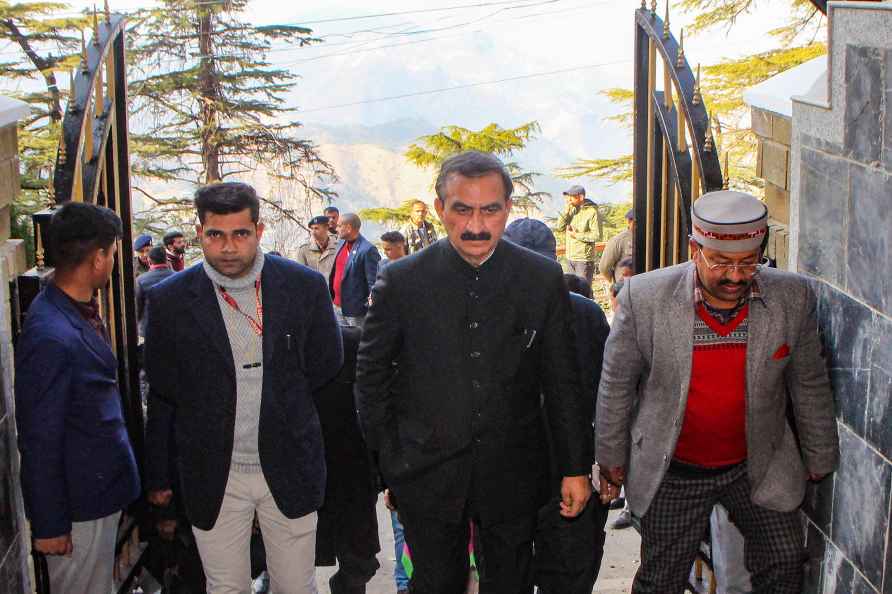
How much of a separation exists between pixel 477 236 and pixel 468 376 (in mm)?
468

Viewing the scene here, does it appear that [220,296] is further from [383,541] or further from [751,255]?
[383,541]

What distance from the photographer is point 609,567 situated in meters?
5.89

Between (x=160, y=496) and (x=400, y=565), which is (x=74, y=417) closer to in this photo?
(x=160, y=496)

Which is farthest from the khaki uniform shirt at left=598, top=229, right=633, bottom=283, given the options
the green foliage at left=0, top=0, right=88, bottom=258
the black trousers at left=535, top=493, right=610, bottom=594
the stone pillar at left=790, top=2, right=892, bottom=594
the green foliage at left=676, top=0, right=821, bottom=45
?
the green foliage at left=0, top=0, right=88, bottom=258

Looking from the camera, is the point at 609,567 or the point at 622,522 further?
the point at 622,522

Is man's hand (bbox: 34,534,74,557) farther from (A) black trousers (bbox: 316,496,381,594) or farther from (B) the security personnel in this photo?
(B) the security personnel

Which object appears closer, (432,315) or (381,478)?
(432,315)

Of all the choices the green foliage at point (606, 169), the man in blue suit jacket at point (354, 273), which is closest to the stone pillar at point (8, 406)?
the man in blue suit jacket at point (354, 273)

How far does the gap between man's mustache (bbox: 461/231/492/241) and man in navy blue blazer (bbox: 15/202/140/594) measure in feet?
4.47

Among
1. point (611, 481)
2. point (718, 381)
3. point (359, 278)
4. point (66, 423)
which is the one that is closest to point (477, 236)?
point (718, 381)

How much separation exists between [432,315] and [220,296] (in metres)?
0.87

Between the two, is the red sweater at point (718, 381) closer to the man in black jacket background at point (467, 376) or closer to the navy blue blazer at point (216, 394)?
the man in black jacket background at point (467, 376)

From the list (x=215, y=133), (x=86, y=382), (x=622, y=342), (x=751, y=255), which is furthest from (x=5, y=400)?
(x=215, y=133)

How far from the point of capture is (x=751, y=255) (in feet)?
11.5
